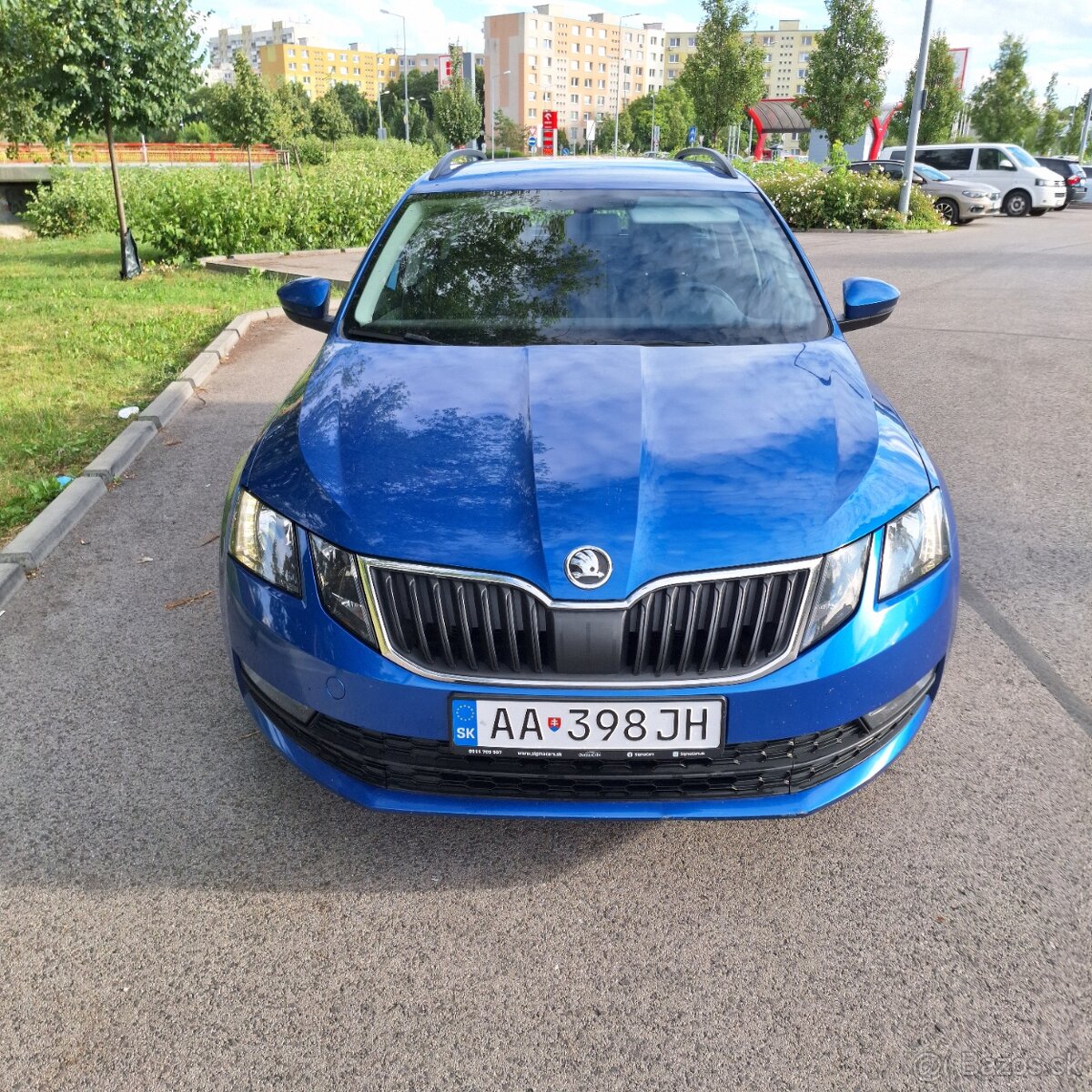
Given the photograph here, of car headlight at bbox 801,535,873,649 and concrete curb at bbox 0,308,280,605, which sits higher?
car headlight at bbox 801,535,873,649

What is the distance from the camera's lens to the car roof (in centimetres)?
393

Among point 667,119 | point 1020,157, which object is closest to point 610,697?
point 1020,157

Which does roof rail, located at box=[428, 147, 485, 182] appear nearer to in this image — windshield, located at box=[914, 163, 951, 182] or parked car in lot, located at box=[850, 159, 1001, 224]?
parked car in lot, located at box=[850, 159, 1001, 224]

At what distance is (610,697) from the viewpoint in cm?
217

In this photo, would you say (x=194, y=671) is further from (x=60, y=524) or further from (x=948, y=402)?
(x=948, y=402)

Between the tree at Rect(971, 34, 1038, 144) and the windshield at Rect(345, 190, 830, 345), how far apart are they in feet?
183

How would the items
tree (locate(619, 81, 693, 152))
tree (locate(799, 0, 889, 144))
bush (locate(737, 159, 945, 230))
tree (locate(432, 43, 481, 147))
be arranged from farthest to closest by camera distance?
tree (locate(619, 81, 693, 152)) < tree (locate(432, 43, 481, 147)) < tree (locate(799, 0, 889, 144)) < bush (locate(737, 159, 945, 230))

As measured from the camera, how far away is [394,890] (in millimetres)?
2490

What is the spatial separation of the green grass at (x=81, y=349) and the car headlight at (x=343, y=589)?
306 centimetres

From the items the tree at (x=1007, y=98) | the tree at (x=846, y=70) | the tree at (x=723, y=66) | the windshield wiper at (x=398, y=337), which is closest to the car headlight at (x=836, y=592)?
the windshield wiper at (x=398, y=337)

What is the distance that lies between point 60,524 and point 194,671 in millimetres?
1701

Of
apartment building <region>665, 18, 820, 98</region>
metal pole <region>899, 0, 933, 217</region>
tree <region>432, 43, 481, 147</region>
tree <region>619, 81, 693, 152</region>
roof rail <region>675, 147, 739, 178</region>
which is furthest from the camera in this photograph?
apartment building <region>665, 18, 820, 98</region>

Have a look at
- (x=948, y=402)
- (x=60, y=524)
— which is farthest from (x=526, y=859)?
(x=948, y=402)

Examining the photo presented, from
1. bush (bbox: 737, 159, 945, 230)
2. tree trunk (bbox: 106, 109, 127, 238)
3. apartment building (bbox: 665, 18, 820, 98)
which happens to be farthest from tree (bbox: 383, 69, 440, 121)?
tree trunk (bbox: 106, 109, 127, 238)
